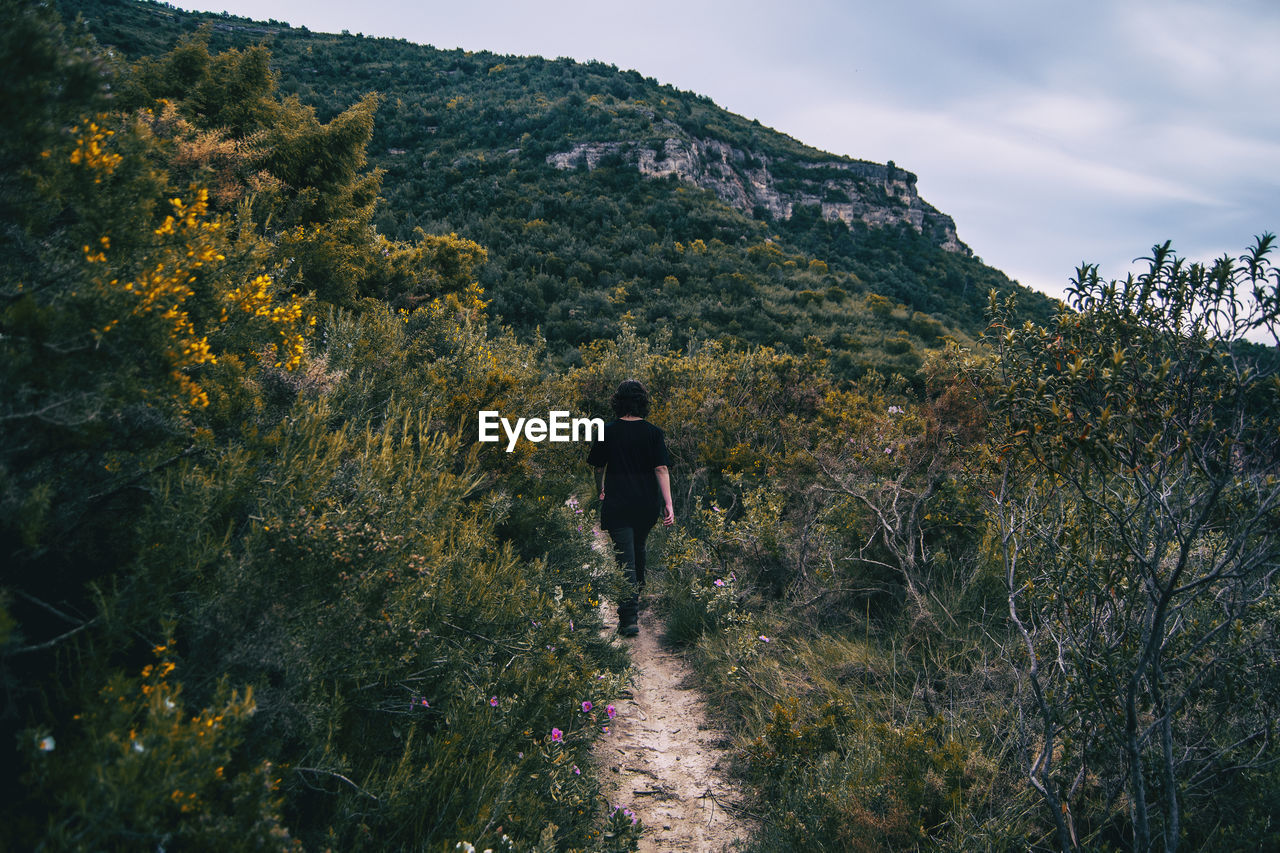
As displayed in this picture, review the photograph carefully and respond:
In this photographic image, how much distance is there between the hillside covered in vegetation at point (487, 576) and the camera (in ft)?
5.20

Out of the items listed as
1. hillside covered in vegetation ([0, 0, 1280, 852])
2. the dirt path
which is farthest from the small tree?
the dirt path

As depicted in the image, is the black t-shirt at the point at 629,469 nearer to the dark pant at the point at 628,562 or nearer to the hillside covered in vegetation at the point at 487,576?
the dark pant at the point at 628,562

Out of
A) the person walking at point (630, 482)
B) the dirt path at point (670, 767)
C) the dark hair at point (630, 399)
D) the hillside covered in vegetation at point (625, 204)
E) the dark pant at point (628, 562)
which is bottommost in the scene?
the dirt path at point (670, 767)

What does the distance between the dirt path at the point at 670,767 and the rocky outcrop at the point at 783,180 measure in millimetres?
28778

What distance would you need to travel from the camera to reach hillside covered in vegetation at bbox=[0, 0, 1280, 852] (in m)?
1.58

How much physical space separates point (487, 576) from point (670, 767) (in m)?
1.57

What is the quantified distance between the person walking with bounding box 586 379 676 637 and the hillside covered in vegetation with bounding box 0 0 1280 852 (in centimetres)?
36

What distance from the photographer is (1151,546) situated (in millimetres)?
2836

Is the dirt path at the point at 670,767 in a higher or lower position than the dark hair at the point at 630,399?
lower

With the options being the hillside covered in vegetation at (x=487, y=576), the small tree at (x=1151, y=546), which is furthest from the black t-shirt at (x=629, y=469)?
the small tree at (x=1151, y=546)

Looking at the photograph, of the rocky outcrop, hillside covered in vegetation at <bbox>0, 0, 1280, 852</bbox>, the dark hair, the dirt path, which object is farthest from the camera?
the rocky outcrop

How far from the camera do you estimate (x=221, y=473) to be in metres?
2.32

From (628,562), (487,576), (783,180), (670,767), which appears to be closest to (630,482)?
(628,562)

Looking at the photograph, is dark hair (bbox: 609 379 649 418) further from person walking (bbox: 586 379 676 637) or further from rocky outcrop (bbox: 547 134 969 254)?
rocky outcrop (bbox: 547 134 969 254)
